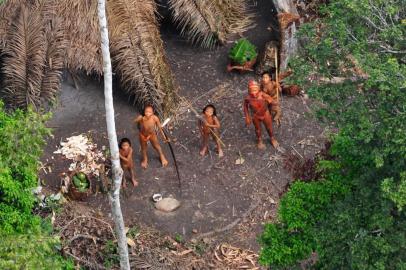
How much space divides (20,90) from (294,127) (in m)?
4.87

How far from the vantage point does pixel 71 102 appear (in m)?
15.0

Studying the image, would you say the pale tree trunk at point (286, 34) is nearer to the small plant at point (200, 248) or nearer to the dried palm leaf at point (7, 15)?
the small plant at point (200, 248)

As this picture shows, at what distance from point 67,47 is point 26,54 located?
2.38 ft

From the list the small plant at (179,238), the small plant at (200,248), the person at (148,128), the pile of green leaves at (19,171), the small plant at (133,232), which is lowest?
the small plant at (200,248)

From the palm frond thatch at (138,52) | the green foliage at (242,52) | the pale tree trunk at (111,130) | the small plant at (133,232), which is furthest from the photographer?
the green foliage at (242,52)

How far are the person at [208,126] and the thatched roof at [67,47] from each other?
1183 millimetres

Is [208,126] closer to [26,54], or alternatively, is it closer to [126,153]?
[126,153]

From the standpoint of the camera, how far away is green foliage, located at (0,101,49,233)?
9453 millimetres

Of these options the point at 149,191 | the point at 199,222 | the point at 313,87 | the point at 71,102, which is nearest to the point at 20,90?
the point at 71,102

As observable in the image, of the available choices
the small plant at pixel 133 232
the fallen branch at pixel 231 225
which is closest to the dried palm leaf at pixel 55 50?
the small plant at pixel 133 232

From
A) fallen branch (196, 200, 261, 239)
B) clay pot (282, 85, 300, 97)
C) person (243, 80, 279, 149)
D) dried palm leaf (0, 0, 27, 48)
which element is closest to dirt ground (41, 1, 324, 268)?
fallen branch (196, 200, 261, 239)

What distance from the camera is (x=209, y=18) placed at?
51.2ft

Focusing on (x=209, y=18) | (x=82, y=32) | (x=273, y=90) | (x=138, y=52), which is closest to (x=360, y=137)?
(x=273, y=90)

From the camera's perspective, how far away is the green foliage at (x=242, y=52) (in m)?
15.5
